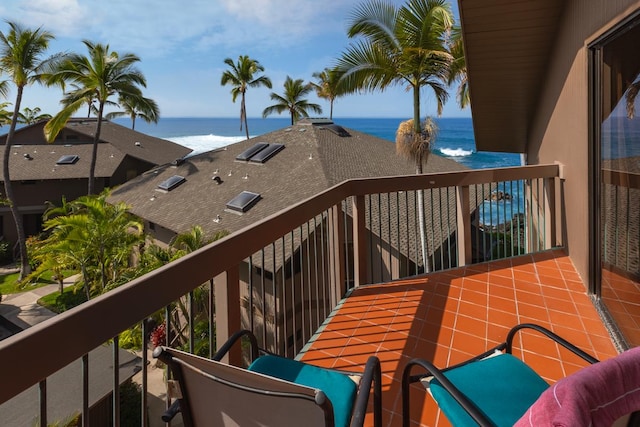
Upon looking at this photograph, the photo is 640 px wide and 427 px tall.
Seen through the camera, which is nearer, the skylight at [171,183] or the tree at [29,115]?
the skylight at [171,183]

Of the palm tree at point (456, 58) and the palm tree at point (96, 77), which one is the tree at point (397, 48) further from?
the palm tree at point (96, 77)

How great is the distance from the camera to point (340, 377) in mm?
1851

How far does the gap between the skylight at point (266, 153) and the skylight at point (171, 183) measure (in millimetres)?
3098

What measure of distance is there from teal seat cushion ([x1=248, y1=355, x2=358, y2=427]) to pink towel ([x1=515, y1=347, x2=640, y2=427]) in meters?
0.84

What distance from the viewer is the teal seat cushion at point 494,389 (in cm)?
167

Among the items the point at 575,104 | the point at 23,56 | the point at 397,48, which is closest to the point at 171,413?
the point at 575,104

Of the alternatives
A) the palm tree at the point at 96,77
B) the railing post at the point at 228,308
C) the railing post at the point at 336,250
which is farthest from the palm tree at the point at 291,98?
the railing post at the point at 228,308

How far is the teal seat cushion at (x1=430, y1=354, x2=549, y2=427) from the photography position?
167 cm

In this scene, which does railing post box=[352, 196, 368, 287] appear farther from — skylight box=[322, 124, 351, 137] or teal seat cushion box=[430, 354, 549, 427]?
skylight box=[322, 124, 351, 137]

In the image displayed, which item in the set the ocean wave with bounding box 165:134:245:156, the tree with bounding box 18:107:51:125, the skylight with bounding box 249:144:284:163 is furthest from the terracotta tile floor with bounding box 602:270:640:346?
the ocean wave with bounding box 165:134:245:156

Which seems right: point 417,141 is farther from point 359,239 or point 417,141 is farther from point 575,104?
point 359,239

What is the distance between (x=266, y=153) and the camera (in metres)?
15.2

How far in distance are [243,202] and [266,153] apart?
134 inches

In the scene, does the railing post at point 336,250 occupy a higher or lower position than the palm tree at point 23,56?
lower
